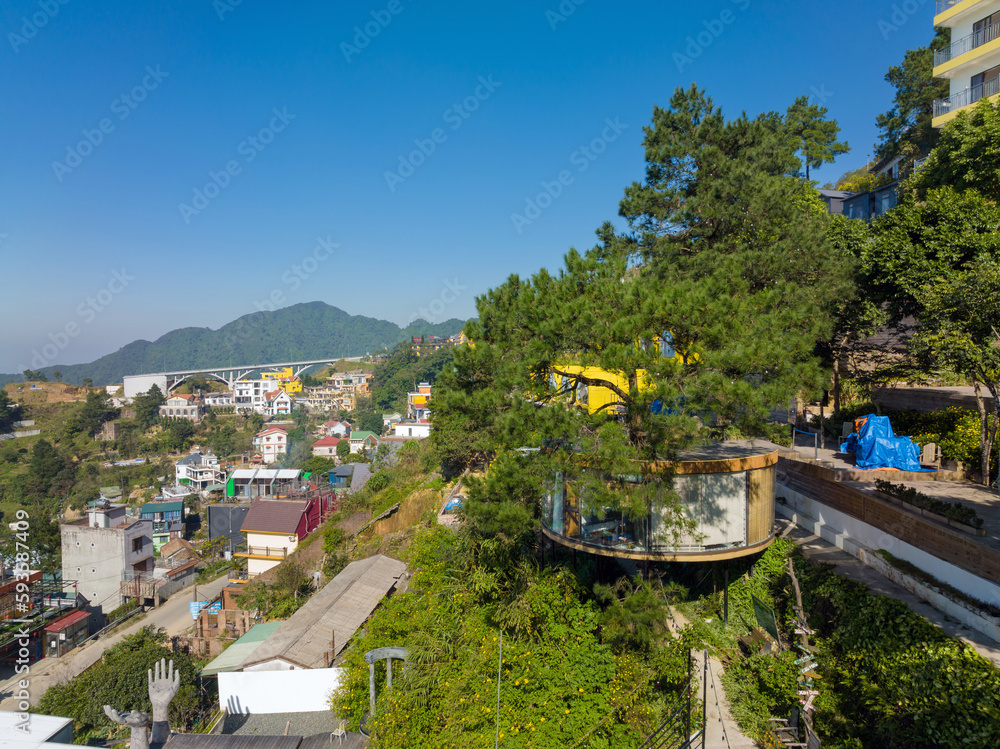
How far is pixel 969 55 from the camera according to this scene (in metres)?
17.3

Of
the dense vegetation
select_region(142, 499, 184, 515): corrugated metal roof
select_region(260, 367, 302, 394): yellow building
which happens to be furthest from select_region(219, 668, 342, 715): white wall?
select_region(260, 367, 302, 394): yellow building

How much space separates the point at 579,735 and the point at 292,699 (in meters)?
6.35

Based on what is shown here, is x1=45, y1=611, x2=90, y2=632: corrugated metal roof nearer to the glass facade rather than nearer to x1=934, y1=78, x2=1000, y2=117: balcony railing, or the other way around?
the glass facade

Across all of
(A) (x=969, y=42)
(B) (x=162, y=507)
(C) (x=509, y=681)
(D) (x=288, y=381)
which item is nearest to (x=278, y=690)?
(C) (x=509, y=681)

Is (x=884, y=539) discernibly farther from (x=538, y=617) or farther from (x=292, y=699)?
(x=292, y=699)

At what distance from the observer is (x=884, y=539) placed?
25.2ft

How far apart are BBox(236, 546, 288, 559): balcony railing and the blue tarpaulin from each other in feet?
73.7

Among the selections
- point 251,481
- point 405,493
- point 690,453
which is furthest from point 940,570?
point 251,481

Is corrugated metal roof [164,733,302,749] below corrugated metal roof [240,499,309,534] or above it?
above

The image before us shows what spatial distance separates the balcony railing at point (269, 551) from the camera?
79.3ft

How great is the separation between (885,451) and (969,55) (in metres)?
16.0

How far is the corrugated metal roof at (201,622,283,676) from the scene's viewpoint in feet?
34.6

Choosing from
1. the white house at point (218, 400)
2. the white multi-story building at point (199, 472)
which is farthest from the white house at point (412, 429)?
the white house at point (218, 400)

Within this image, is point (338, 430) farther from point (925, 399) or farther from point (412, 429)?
point (925, 399)
